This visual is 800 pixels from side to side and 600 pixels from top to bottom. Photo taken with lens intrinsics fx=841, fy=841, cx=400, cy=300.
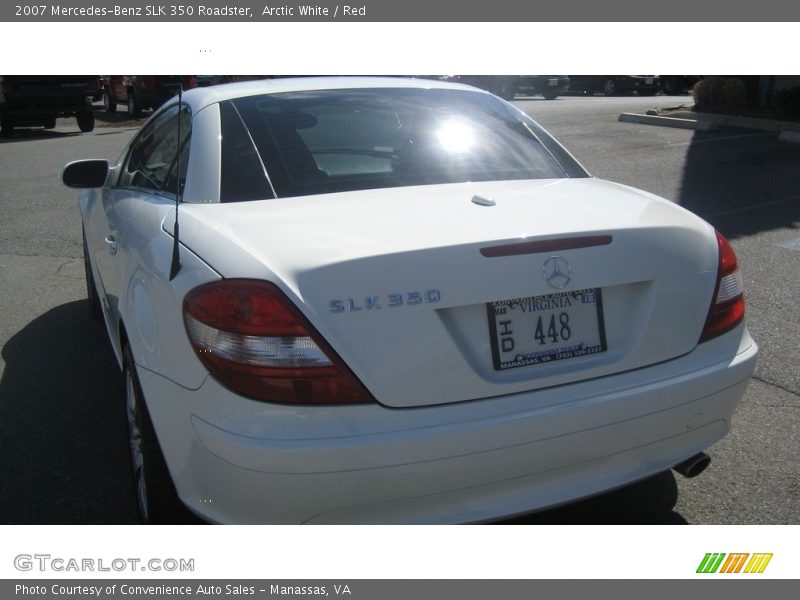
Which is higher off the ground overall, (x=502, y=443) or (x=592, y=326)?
(x=592, y=326)

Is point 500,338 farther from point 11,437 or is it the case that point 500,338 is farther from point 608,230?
point 11,437

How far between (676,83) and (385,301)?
32719 millimetres

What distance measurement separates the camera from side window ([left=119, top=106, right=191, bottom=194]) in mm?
3350

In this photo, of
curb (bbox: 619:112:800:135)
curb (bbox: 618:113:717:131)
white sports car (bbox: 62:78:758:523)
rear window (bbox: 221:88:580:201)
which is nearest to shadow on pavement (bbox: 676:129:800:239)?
curb (bbox: 619:112:800:135)

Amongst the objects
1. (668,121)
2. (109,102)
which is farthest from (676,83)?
(109,102)

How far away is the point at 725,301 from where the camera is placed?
2.79 meters

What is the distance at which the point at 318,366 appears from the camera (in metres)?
2.23

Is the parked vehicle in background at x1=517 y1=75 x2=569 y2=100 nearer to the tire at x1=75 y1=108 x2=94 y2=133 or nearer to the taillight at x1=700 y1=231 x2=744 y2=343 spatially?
the tire at x1=75 y1=108 x2=94 y2=133

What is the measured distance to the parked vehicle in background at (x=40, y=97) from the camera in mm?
18391

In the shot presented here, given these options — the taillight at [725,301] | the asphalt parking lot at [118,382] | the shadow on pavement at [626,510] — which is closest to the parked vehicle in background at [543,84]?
the asphalt parking lot at [118,382]

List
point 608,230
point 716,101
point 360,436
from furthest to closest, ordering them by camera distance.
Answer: point 716,101 → point 608,230 → point 360,436

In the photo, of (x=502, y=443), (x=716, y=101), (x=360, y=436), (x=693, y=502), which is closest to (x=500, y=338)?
(x=502, y=443)

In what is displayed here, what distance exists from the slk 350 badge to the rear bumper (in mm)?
268

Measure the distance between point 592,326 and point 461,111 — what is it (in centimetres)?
142
